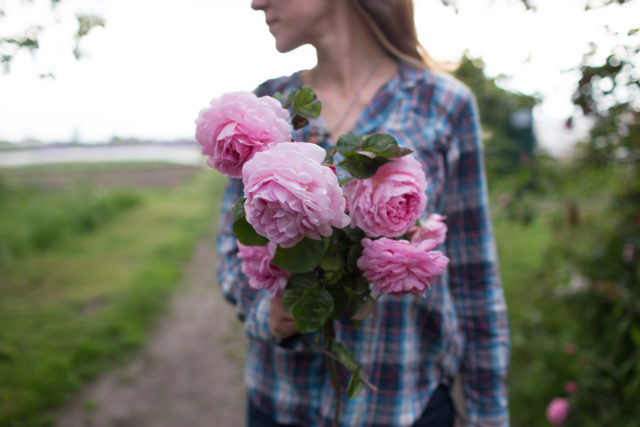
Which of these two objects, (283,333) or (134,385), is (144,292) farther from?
(283,333)

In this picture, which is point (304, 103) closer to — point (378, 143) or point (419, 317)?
point (378, 143)

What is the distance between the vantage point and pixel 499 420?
1.43 meters

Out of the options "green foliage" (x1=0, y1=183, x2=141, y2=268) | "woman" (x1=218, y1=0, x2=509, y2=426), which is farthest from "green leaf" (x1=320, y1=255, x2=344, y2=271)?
"green foliage" (x1=0, y1=183, x2=141, y2=268)

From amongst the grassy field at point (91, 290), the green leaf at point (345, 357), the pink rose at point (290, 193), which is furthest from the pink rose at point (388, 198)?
the grassy field at point (91, 290)

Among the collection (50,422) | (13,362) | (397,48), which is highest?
(397,48)

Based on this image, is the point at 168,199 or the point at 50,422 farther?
the point at 168,199

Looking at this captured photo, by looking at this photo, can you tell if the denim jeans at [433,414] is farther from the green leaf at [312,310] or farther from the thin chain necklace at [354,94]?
the thin chain necklace at [354,94]

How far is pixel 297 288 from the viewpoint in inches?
36.3

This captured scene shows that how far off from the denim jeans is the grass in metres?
2.29

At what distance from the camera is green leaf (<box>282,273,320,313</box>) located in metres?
0.92

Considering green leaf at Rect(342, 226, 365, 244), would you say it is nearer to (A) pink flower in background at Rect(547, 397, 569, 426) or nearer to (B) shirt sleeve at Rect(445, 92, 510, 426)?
(B) shirt sleeve at Rect(445, 92, 510, 426)

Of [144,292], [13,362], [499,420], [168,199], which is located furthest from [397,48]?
[168,199]

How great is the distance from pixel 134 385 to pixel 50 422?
0.70 metres

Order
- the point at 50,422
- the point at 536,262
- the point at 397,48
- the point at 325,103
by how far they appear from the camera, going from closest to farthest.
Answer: the point at 325,103
the point at 397,48
the point at 50,422
the point at 536,262
